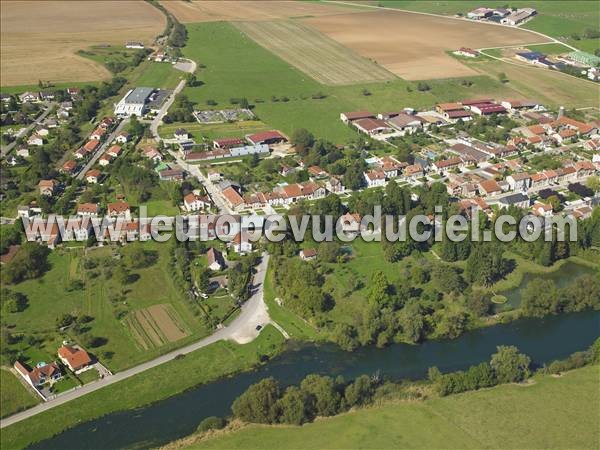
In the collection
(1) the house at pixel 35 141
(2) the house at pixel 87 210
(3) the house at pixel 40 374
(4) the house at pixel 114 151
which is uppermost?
(1) the house at pixel 35 141

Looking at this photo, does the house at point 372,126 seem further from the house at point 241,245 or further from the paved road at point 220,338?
the paved road at point 220,338

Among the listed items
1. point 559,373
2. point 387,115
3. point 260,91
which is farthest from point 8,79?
point 559,373

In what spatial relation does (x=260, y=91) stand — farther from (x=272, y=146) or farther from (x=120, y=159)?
(x=120, y=159)

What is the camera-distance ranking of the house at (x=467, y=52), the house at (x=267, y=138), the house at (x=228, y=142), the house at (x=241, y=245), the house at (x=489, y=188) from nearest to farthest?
1. the house at (x=241, y=245)
2. the house at (x=489, y=188)
3. the house at (x=228, y=142)
4. the house at (x=267, y=138)
5. the house at (x=467, y=52)

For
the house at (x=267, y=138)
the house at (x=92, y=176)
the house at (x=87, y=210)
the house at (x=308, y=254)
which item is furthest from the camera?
the house at (x=267, y=138)

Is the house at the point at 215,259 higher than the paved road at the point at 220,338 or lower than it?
higher

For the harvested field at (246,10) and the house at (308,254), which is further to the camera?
the harvested field at (246,10)

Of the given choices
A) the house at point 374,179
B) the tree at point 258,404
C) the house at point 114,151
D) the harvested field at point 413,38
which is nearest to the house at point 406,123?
the house at point 374,179

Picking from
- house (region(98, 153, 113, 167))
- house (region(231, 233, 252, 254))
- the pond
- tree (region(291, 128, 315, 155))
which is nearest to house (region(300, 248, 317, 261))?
house (region(231, 233, 252, 254))
